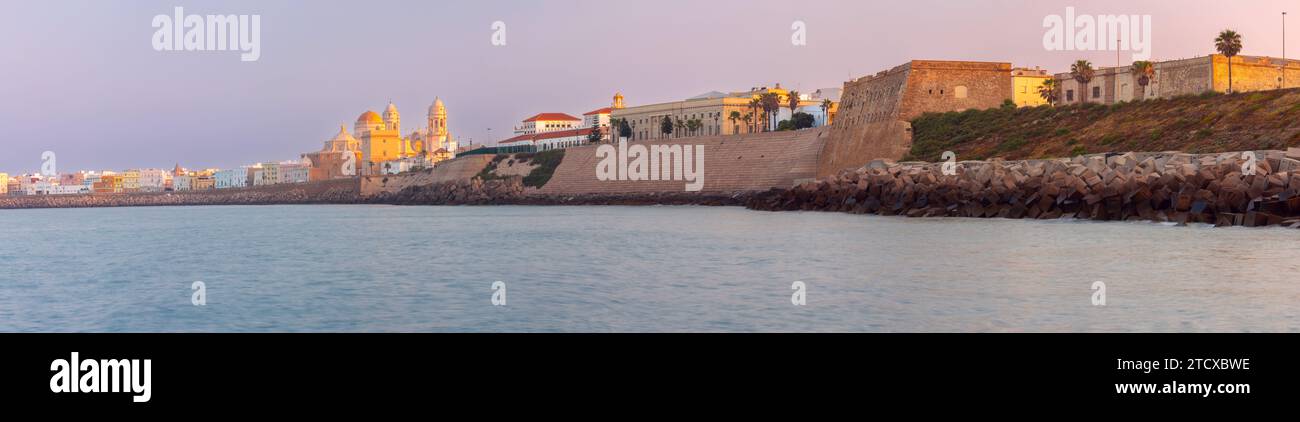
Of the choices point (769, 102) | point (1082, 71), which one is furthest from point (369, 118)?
point (1082, 71)

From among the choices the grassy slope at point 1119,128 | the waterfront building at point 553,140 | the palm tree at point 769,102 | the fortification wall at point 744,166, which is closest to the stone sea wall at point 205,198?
the waterfront building at point 553,140

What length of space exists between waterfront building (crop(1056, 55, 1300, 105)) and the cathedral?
77678mm

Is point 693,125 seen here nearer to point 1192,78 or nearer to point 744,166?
point 744,166

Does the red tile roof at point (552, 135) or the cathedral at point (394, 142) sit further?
the cathedral at point (394, 142)

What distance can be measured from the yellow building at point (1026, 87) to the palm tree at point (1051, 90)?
207 centimetres

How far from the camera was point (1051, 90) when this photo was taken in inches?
2114

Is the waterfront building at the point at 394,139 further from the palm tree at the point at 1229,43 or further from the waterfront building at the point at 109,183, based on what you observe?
the palm tree at the point at 1229,43

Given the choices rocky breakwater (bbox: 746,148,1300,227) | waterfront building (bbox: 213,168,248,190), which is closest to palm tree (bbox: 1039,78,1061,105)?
rocky breakwater (bbox: 746,148,1300,227)

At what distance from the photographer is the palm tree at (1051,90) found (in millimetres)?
53759

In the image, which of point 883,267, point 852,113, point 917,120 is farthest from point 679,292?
point 852,113

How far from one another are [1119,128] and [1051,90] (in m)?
14.5

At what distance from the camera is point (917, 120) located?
163 feet
